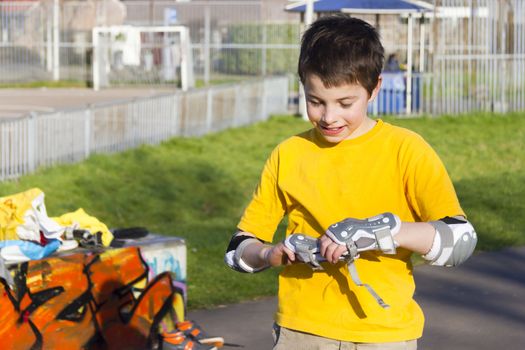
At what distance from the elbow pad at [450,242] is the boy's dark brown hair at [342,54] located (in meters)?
0.48

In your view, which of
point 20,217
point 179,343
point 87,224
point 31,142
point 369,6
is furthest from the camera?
point 369,6

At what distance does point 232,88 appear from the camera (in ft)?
74.6

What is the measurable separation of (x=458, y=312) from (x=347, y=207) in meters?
4.81

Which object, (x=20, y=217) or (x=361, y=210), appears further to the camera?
(x=20, y=217)

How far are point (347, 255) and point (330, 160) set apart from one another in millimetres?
458

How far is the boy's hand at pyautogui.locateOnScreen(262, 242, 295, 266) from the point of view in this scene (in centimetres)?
327

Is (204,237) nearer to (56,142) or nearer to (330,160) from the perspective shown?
(56,142)

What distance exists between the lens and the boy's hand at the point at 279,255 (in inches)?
129

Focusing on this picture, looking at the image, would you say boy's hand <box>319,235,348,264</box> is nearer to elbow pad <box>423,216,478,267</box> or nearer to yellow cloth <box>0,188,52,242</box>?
elbow pad <box>423,216,478,267</box>

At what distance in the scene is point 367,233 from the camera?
313cm

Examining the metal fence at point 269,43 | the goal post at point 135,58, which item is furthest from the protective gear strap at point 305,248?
the goal post at point 135,58

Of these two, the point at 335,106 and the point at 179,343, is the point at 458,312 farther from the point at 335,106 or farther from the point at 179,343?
the point at 335,106

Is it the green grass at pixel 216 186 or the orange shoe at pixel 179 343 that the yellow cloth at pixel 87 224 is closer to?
the orange shoe at pixel 179 343

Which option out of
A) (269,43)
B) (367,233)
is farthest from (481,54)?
(367,233)
